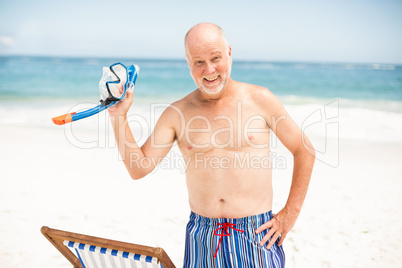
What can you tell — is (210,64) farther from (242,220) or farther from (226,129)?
(242,220)

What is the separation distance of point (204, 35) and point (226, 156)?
63 cm

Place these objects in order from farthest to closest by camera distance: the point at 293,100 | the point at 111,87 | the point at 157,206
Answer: the point at 293,100
the point at 157,206
the point at 111,87

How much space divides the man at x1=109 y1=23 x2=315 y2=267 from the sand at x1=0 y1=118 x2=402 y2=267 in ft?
4.69

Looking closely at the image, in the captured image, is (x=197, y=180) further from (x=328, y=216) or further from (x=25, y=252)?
(x=328, y=216)

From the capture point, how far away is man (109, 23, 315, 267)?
174 cm

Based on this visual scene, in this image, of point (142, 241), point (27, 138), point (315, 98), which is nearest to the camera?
point (142, 241)

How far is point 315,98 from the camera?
48.9 ft

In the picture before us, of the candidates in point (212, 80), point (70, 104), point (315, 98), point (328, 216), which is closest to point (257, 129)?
point (212, 80)

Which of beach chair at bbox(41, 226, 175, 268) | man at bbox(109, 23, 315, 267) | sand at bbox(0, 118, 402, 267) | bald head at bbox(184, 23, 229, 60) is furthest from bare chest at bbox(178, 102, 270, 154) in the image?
sand at bbox(0, 118, 402, 267)

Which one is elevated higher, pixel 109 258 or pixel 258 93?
pixel 258 93

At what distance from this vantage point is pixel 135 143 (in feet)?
5.56

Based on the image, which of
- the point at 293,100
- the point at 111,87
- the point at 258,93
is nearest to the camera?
the point at 111,87

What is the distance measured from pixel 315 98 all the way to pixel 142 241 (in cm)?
1305

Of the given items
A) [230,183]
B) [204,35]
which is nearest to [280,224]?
[230,183]
